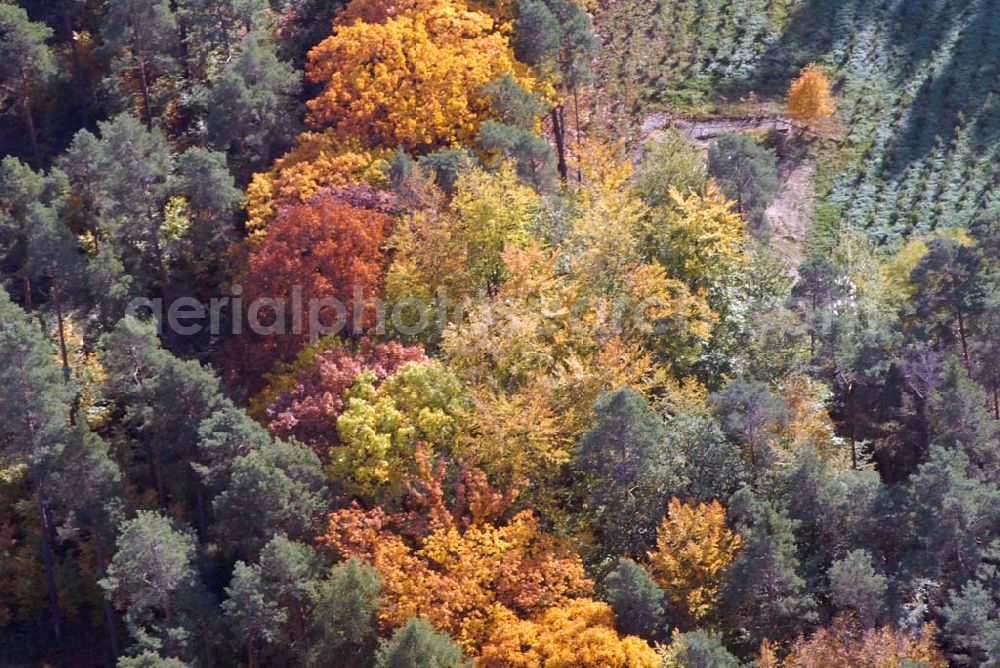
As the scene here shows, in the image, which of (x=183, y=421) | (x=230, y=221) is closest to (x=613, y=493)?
(x=183, y=421)

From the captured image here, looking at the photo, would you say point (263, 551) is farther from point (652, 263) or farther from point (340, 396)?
point (652, 263)

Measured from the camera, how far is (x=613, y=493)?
5006 centimetres

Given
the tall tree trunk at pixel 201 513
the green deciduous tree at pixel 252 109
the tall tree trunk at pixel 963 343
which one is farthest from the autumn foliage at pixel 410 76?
the tall tree trunk at pixel 963 343

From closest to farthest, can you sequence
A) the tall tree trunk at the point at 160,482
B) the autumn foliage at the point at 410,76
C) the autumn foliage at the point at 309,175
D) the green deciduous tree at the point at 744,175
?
the tall tree trunk at the point at 160,482 → the autumn foliage at the point at 309,175 → the green deciduous tree at the point at 744,175 → the autumn foliage at the point at 410,76

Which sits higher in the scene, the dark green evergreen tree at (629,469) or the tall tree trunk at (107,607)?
the dark green evergreen tree at (629,469)

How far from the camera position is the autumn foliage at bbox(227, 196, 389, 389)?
57281 millimetres

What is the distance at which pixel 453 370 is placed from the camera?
53969 millimetres

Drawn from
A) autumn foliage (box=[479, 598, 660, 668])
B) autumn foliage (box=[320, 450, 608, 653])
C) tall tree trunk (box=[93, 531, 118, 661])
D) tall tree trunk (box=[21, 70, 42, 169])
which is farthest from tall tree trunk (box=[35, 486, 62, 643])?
tall tree trunk (box=[21, 70, 42, 169])

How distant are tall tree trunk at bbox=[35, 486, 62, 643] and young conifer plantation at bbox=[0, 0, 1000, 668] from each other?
0.29 meters

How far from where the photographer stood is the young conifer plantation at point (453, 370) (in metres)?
47.8

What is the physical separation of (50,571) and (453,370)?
1802cm

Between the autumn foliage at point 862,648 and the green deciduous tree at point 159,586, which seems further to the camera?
the green deciduous tree at point 159,586

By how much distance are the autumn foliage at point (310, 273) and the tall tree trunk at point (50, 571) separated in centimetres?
1027

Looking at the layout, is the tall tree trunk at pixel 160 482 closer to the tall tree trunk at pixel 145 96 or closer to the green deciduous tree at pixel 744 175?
the tall tree trunk at pixel 145 96
